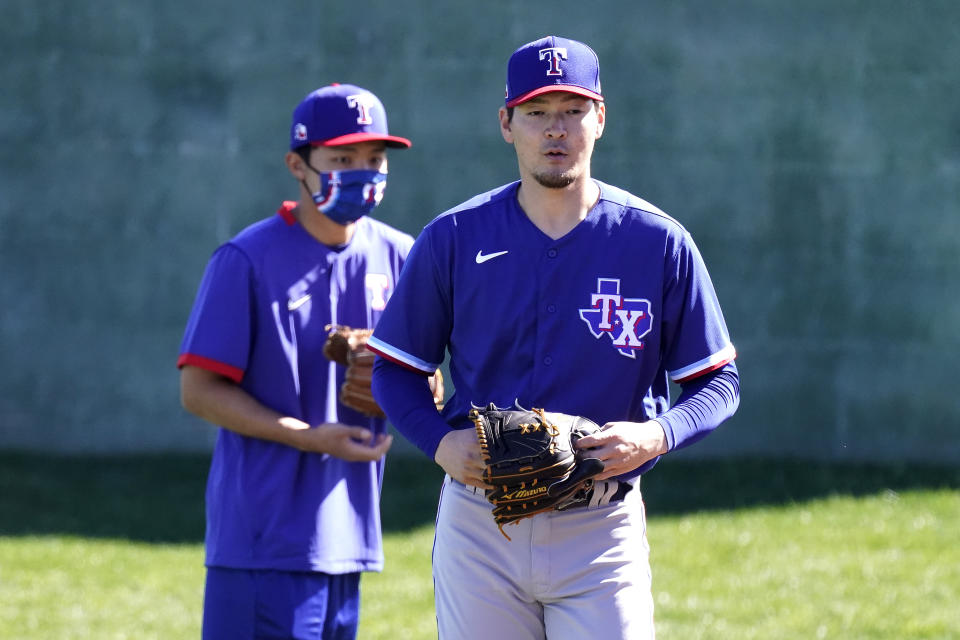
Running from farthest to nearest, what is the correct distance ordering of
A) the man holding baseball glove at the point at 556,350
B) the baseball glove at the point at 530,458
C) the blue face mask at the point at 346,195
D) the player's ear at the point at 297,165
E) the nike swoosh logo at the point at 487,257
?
the player's ear at the point at 297,165 < the blue face mask at the point at 346,195 < the nike swoosh logo at the point at 487,257 < the man holding baseball glove at the point at 556,350 < the baseball glove at the point at 530,458

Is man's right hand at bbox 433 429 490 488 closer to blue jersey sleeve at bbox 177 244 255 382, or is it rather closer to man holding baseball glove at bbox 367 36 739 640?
man holding baseball glove at bbox 367 36 739 640

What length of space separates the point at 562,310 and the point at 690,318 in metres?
0.38

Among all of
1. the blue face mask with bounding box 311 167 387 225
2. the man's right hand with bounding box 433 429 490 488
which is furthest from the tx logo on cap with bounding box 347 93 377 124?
the man's right hand with bounding box 433 429 490 488

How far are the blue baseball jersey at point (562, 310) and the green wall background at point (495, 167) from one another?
6984 mm

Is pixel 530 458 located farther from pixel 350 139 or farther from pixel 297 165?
pixel 297 165

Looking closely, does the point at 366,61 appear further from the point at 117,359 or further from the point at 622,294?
the point at 622,294

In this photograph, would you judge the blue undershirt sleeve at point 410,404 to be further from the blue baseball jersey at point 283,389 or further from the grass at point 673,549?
the grass at point 673,549

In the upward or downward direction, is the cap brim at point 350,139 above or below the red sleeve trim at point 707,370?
above

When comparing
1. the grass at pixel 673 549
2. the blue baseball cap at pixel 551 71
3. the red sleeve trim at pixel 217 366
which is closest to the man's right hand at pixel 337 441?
the red sleeve trim at pixel 217 366

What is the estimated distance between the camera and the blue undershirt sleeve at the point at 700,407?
364 cm

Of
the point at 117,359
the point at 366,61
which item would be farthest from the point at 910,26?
the point at 117,359

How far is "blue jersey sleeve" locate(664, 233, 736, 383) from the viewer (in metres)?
3.78

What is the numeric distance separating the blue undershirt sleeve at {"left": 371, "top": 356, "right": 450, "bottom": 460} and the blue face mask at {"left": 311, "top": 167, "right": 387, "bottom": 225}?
0.88m

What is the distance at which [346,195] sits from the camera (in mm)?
4656
